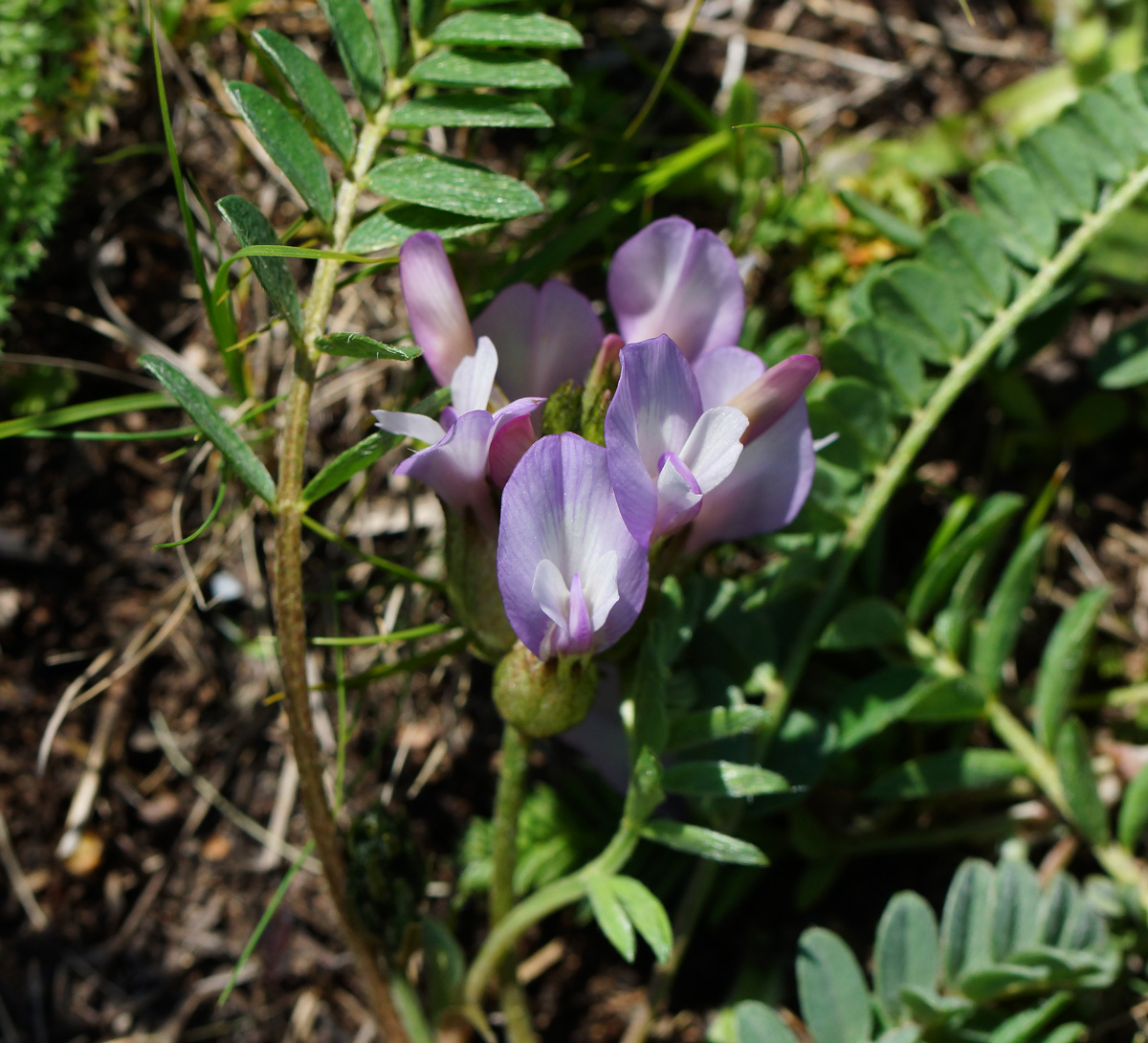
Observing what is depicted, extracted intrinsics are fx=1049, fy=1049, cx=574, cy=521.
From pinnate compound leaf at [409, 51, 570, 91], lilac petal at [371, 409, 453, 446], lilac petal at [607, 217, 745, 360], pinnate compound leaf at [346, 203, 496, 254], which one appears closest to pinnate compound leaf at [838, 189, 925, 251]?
lilac petal at [607, 217, 745, 360]

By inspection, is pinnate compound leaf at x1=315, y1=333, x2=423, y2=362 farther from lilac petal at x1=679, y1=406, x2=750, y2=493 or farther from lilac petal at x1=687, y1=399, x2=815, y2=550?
lilac petal at x1=687, y1=399, x2=815, y2=550

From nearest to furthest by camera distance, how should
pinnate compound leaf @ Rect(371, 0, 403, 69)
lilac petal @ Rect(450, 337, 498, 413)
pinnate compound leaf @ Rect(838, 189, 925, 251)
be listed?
lilac petal @ Rect(450, 337, 498, 413) → pinnate compound leaf @ Rect(371, 0, 403, 69) → pinnate compound leaf @ Rect(838, 189, 925, 251)

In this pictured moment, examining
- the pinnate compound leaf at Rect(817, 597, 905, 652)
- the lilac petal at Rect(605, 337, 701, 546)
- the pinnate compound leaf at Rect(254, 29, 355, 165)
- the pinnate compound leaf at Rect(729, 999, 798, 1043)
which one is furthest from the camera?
the pinnate compound leaf at Rect(817, 597, 905, 652)

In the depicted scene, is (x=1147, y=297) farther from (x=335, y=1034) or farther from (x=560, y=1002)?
(x=335, y=1034)

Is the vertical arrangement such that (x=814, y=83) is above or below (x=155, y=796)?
above

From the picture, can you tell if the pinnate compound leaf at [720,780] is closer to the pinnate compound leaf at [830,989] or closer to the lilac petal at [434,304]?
the pinnate compound leaf at [830,989]

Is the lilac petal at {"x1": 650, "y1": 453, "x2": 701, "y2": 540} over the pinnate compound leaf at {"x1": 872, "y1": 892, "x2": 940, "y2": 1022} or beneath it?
over

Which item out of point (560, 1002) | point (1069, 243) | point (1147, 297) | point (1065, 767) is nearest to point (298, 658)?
point (560, 1002)
